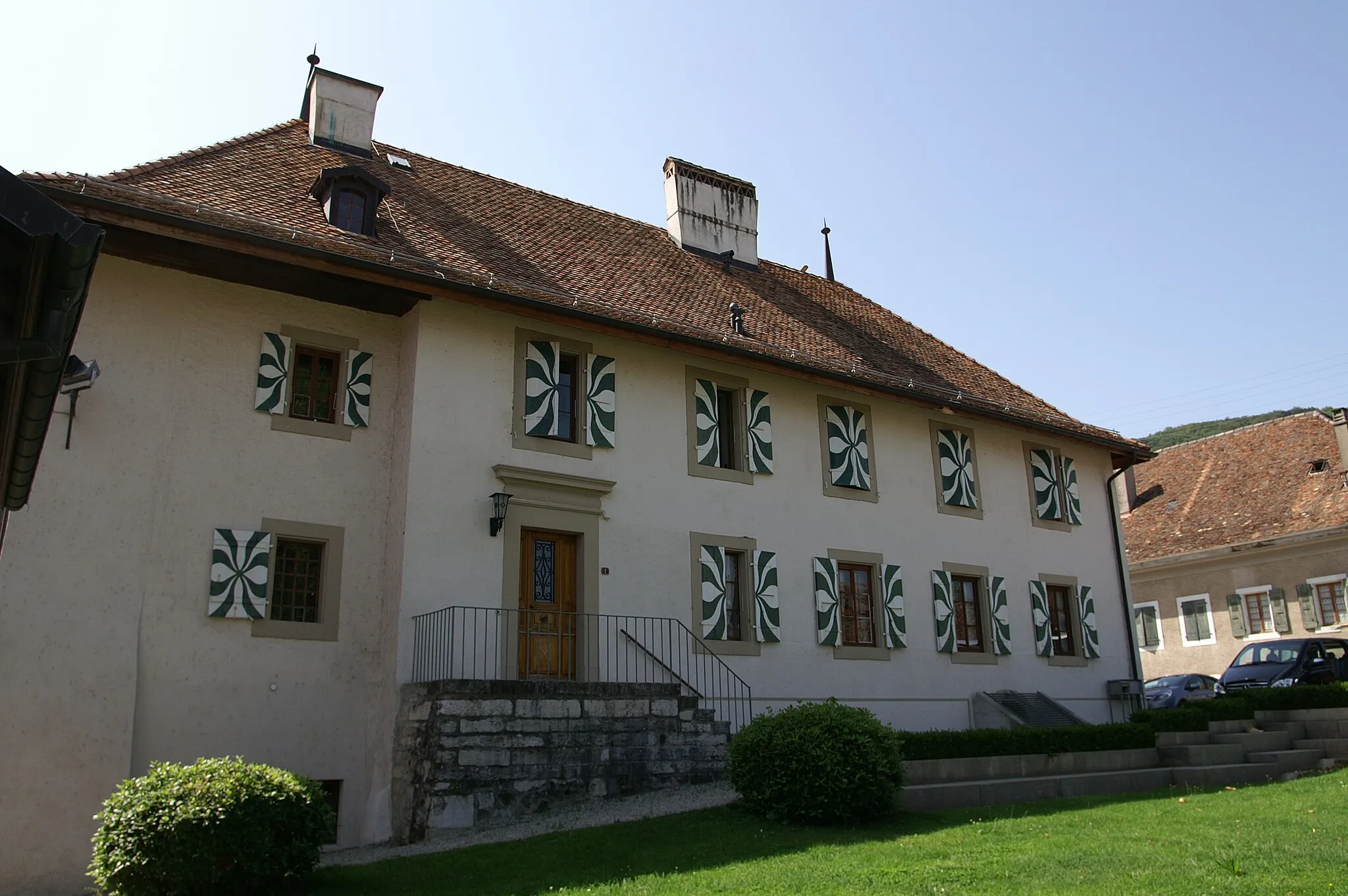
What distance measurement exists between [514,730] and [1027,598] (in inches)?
459

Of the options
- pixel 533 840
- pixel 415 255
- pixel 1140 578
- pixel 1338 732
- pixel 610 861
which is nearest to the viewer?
pixel 610 861

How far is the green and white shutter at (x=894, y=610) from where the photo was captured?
18.6 meters

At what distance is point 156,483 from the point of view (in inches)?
A: 531

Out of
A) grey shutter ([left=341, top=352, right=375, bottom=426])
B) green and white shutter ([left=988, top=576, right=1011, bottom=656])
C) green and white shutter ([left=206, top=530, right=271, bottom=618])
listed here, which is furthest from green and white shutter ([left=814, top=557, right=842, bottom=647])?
green and white shutter ([left=206, top=530, right=271, bottom=618])

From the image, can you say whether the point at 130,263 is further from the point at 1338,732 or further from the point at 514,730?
the point at 1338,732

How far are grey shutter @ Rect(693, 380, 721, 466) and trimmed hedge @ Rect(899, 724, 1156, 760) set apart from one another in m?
5.15

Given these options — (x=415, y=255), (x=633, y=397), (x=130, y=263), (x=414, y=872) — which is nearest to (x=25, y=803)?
(x=414, y=872)

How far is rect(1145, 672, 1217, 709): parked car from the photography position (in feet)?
75.9

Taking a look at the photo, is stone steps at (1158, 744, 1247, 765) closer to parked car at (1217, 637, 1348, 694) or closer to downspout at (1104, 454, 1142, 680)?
parked car at (1217, 637, 1348, 694)

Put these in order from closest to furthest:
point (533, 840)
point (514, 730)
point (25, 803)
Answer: point (533, 840)
point (25, 803)
point (514, 730)

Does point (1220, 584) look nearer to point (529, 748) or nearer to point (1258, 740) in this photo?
point (1258, 740)

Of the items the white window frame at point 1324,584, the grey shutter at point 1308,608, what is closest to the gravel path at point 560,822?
the white window frame at point 1324,584

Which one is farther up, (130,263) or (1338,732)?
(130,263)

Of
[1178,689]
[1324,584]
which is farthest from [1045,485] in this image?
[1324,584]
